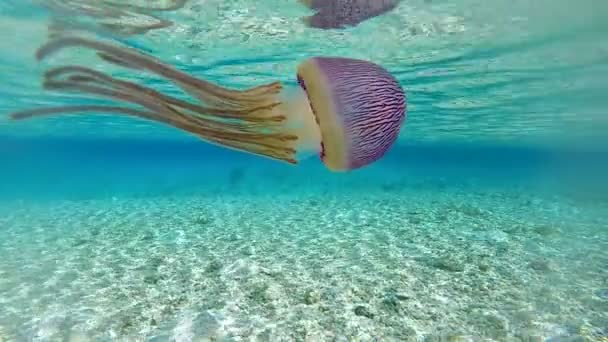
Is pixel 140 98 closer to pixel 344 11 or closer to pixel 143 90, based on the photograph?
pixel 143 90

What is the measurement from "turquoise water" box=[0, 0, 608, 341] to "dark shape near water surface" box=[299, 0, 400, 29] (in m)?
0.48

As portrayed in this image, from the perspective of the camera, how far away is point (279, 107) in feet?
7.88

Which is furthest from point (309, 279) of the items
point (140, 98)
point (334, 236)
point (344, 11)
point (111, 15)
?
point (111, 15)

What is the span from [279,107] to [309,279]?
5019 mm

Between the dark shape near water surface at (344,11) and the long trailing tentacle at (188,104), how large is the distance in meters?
5.72

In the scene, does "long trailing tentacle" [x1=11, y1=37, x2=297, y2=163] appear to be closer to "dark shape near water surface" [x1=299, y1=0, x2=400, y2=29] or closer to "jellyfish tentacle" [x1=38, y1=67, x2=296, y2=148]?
"jellyfish tentacle" [x1=38, y1=67, x2=296, y2=148]

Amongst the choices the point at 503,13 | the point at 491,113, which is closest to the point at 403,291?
the point at 503,13

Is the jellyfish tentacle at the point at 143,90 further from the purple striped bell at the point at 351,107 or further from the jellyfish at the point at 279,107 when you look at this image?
the purple striped bell at the point at 351,107

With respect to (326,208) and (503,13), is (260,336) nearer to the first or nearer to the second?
(503,13)

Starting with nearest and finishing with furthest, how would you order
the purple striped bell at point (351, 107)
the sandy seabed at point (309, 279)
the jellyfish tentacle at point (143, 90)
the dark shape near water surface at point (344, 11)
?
the purple striped bell at point (351, 107) → the jellyfish tentacle at point (143, 90) → the sandy seabed at point (309, 279) → the dark shape near water surface at point (344, 11)

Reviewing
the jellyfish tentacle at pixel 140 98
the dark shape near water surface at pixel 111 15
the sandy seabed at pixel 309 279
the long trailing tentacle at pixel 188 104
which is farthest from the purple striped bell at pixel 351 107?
the dark shape near water surface at pixel 111 15

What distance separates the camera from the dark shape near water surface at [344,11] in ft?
25.6

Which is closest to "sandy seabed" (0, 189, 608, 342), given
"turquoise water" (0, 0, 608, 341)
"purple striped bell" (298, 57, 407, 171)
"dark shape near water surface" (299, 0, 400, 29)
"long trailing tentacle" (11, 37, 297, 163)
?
"turquoise water" (0, 0, 608, 341)

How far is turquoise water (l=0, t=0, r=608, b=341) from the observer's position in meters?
5.41
